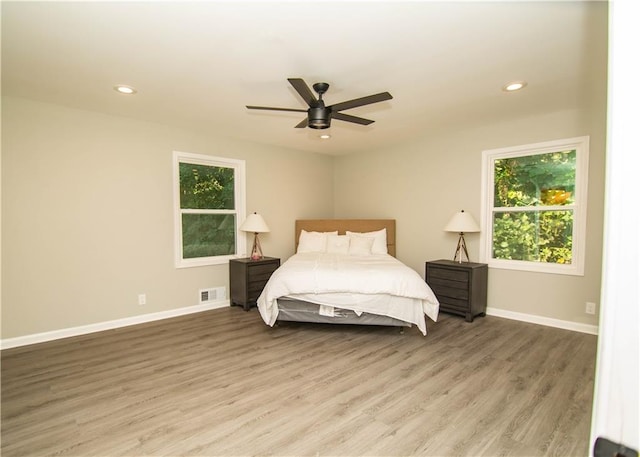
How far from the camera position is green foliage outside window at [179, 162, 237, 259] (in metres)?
4.57

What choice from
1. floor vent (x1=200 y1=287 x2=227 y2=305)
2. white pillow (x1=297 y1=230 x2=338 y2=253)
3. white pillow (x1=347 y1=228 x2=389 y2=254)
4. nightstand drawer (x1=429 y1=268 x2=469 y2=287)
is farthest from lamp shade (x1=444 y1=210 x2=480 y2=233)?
floor vent (x1=200 y1=287 x2=227 y2=305)

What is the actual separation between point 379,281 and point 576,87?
2.56 m

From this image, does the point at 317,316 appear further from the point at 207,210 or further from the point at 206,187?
the point at 206,187

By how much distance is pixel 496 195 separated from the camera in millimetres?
4430

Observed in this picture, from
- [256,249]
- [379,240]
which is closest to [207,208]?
[256,249]

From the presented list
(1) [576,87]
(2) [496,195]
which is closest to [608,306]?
(1) [576,87]

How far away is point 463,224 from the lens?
14.1ft

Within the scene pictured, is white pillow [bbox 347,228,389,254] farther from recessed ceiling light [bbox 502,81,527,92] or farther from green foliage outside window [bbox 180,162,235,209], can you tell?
recessed ceiling light [bbox 502,81,527,92]

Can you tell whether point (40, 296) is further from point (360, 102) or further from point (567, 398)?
point (567, 398)

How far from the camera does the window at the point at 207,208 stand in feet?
14.7

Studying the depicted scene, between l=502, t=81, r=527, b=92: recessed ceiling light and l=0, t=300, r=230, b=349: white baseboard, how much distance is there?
169 inches

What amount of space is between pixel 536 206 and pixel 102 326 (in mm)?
5357

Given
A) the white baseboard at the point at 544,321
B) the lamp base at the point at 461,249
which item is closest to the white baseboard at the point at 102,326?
the lamp base at the point at 461,249

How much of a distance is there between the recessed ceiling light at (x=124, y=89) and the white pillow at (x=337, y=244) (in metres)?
3.19
